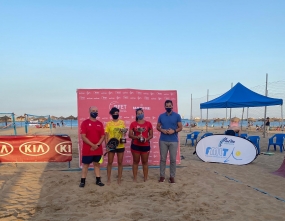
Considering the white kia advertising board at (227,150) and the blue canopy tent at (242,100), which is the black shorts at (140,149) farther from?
the blue canopy tent at (242,100)

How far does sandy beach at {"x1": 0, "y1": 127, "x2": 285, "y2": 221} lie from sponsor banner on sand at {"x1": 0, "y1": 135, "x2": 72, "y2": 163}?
0.32m

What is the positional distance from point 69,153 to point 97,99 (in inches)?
59.8

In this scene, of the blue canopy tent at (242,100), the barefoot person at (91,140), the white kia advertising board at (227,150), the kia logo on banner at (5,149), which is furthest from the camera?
the blue canopy tent at (242,100)

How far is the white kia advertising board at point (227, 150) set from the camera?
7.12m

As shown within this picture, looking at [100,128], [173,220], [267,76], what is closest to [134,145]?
[100,128]

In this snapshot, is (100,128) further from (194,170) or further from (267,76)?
(267,76)

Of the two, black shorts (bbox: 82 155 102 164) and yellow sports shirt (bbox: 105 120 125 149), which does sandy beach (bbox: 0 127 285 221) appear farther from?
yellow sports shirt (bbox: 105 120 125 149)

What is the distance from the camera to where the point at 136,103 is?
675cm

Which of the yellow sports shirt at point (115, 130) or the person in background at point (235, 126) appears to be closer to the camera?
the yellow sports shirt at point (115, 130)

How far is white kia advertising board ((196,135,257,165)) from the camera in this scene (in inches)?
281

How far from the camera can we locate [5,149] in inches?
252

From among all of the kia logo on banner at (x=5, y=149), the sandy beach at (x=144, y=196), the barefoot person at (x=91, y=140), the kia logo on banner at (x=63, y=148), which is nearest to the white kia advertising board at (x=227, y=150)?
the sandy beach at (x=144, y=196)

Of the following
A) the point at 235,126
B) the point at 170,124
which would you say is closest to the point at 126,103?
the point at 170,124

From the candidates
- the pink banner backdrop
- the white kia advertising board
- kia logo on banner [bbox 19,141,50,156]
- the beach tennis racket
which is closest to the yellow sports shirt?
the beach tennis racket
